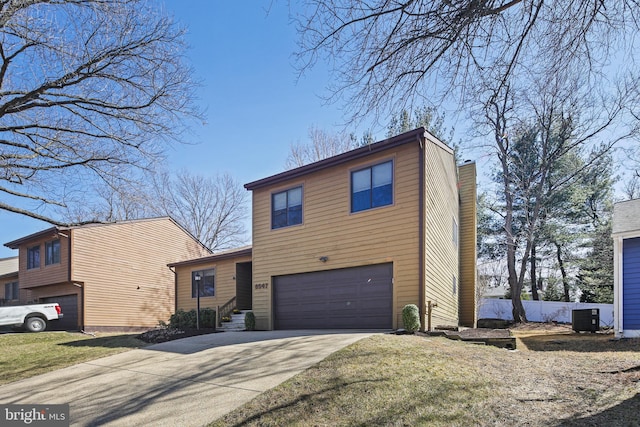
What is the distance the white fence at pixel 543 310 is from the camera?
2160 cm

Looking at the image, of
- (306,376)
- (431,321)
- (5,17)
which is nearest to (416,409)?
(306,376)

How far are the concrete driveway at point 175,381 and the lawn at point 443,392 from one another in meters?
0.60

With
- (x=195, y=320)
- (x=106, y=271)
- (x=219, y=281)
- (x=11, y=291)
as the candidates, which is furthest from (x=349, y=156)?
(x=11, y=291)

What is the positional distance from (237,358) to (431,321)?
18.3ft

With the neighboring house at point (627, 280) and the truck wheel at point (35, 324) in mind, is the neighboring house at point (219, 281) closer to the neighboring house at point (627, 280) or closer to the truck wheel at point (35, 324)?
the truck wheel at point (35, 324)

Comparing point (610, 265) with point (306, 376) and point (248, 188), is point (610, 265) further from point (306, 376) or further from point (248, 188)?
point (306, 376)

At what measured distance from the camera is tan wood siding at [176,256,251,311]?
19.3m

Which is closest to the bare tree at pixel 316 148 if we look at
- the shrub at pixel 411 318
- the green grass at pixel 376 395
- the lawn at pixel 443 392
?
the shrub at pixel 411 318

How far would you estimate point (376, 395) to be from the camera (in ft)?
19.4

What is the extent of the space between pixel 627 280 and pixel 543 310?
1213 cm

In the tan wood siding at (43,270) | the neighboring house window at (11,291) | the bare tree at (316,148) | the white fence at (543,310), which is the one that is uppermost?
the bare tree at (316,148)

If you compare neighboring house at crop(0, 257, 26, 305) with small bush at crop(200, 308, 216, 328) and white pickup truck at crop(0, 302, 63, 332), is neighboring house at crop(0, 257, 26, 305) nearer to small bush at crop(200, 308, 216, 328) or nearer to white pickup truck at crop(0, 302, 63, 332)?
white pickup truck at crop(0, 302, 63, 332)

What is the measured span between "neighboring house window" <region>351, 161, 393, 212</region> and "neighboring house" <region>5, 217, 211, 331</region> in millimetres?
13393

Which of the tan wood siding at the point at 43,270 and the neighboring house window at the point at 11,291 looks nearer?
the tan wood siding at the point at 43,270
